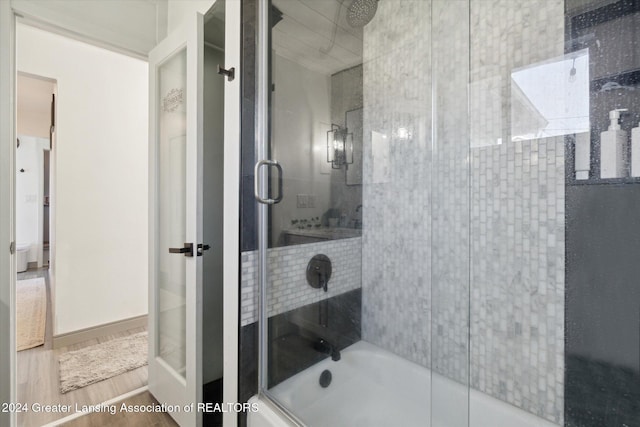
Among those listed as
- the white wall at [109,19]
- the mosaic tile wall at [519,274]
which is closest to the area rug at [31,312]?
the white wall at [109,19]

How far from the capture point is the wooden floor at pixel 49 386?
1686 mm

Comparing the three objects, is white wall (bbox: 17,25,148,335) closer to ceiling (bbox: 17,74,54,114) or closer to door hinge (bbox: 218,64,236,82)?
ceiling (bbox: 17,74,54,114)

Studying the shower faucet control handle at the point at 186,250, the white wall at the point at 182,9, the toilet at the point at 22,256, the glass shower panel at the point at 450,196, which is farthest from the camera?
the toilet at the point at 22,256

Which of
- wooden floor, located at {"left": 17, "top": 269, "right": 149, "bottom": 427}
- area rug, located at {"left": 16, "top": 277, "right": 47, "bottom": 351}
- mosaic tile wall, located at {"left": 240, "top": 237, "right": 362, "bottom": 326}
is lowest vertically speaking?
wooden floor, located at {"left": 17, "top": 269, "right": 149, "bottom": 427}

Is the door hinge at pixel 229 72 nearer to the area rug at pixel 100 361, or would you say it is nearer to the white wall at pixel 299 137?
the white wall at pixel 299 137

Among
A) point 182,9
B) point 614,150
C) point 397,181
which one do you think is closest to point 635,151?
point 614,150

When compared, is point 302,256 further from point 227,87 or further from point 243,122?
point 227,87

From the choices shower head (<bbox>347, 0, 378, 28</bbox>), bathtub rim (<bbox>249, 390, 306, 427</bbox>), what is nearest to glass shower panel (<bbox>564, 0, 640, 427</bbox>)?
shower head (<bbox>347, 0, 378, 28</bbox>)

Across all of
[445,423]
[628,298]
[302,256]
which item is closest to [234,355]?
[302,256]

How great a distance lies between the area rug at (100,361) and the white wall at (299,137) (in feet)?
5.80

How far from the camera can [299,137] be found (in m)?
1.48

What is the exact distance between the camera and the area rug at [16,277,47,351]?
8.40ft

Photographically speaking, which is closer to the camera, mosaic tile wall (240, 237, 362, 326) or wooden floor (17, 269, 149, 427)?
mosaic tile wall (240, 237, 362, 326)

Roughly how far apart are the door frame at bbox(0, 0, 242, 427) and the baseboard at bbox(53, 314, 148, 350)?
1.17m
